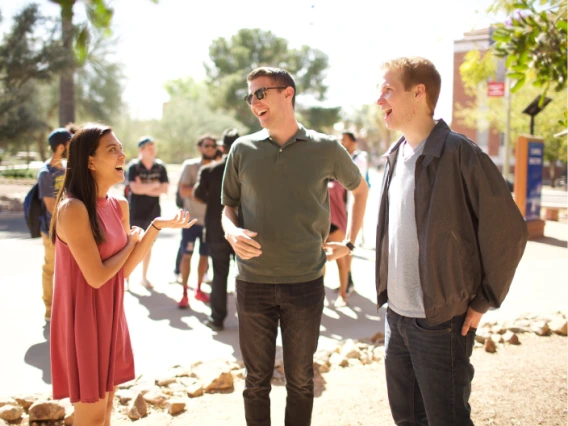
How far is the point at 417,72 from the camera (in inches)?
97.9

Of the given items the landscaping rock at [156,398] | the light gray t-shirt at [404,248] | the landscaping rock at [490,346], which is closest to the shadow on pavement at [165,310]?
the landscaping rock at [156,398]

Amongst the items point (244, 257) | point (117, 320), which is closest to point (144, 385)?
point (117, 320)

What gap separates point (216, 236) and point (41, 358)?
2.00m

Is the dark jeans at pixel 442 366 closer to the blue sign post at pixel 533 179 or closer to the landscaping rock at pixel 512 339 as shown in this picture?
the landscaping rock at pixel 512 339

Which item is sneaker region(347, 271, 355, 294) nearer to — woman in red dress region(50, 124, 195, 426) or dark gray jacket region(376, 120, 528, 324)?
woman in red dress region(50, 124, 195, 426)

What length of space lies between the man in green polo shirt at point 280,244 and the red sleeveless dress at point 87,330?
2.06ft

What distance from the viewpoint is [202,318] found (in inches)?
251

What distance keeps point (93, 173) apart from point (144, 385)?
1997 millimetres

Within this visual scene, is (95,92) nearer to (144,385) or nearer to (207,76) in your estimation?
(207,76)

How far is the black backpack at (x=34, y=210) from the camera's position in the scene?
5.86m

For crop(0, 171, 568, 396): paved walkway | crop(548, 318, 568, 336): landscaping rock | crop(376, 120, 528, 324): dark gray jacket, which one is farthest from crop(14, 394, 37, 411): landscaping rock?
crop(548, 318, 568, 336): landscaping rock

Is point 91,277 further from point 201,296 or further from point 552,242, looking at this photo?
point 552,242

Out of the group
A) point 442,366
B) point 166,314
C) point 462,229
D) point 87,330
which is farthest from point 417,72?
point 166,314

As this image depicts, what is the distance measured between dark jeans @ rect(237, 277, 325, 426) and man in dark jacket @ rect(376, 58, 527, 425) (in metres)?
0.64
